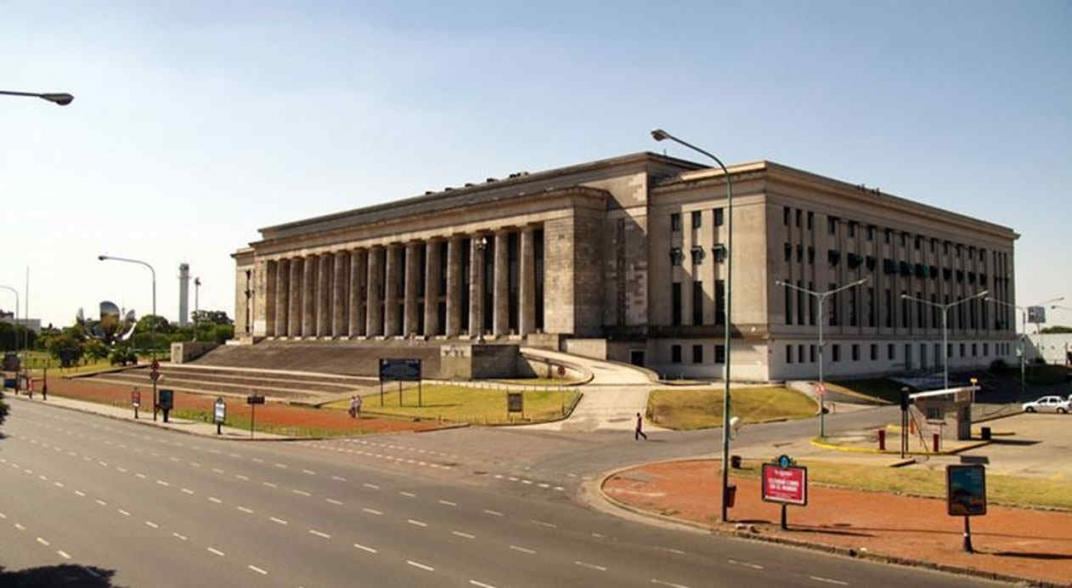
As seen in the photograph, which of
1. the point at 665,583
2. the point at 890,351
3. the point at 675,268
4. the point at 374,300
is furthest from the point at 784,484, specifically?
the point at 374,300

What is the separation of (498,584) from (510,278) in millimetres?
80656

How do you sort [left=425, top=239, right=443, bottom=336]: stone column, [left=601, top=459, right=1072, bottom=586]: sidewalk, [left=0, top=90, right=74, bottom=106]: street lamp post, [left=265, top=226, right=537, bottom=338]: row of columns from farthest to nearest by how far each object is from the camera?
[left=425, top=239, right=443, bottom=336]: stone column < [left=265, top=226, right=537, bottom=338]: row of columns < [left=601, top=459, right=1072, bottom=586]: sidewalk < [left=0, top=90, right=74, bottom=106]: street lamp post

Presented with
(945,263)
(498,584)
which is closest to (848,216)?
(945,263)

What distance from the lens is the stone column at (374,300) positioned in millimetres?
117625

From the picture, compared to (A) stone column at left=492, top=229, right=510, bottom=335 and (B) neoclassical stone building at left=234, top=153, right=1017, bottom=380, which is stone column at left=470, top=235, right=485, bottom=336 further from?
(A) stone column at left=492, top=229, right=510, bottom=335

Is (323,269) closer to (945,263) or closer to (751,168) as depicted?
(751,168)

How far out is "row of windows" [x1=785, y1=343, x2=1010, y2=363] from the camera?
270 feet

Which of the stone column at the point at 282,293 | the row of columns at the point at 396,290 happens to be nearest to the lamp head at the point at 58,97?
the row of columns at the point at 396,290

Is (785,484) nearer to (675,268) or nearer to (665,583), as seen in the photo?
(665,583)

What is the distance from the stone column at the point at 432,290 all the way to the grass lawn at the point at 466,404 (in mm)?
28838

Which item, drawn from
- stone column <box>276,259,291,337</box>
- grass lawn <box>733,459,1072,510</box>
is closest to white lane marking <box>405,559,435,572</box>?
grass lawn <box>733,459,1072,510</box>

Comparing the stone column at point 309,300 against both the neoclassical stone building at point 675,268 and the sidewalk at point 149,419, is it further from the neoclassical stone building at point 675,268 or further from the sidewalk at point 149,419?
the sidewalk at point 149,419

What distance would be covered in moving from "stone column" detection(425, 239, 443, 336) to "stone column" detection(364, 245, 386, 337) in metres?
12.4

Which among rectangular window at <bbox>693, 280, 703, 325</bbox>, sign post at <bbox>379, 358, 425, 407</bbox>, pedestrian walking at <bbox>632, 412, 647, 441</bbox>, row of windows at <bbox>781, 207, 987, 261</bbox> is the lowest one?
pedestrian walking at <bbox>632, 412, 647, 441</bbox>
